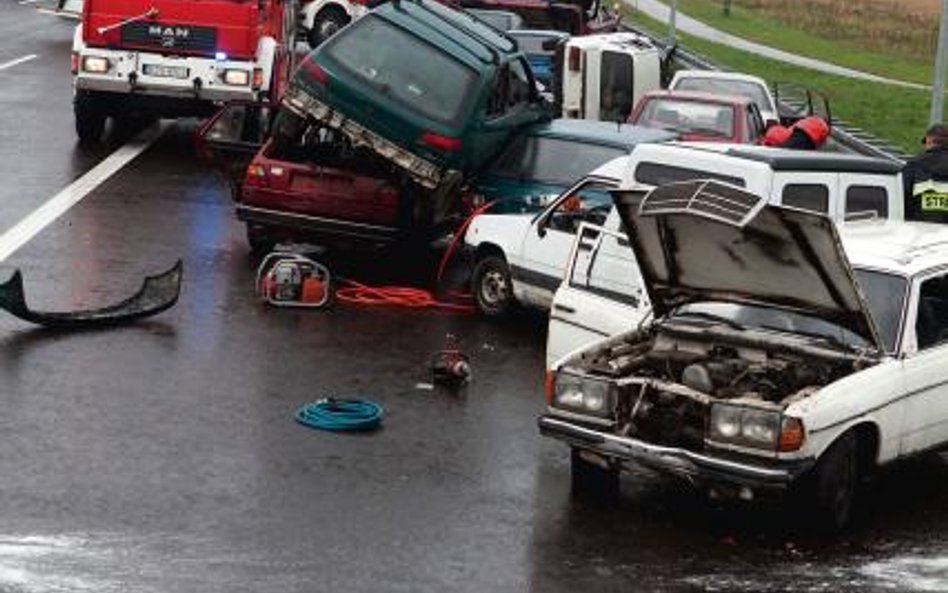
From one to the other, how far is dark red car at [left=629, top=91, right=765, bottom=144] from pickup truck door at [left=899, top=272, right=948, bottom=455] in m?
10.4

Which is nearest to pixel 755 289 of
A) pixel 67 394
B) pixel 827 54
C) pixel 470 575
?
pixel 470 575

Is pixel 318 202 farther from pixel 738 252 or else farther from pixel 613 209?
pixel 738 252

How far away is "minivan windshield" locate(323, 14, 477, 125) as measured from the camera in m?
17.8

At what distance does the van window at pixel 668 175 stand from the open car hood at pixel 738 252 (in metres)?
2.26

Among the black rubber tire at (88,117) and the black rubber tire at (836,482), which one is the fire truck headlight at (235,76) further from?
the black rubber tire at (836,482)

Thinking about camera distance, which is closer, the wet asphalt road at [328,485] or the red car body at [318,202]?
the wet asphalt road at [328,485]

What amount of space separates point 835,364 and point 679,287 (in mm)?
1089

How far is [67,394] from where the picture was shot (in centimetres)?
1325

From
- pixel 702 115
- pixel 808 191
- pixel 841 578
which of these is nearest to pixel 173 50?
pixel 702 115

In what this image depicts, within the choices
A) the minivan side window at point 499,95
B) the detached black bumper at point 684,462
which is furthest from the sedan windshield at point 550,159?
the detached black bumper at point 684,462

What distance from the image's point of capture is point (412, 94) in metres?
17.8

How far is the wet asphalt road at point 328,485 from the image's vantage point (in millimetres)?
9953

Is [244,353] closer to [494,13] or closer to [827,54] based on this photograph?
[494,13]

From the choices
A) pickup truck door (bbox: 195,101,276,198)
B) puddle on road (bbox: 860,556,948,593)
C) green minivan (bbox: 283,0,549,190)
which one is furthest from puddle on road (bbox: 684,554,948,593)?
pickup truck door (bbox: 195,101,276,198)
